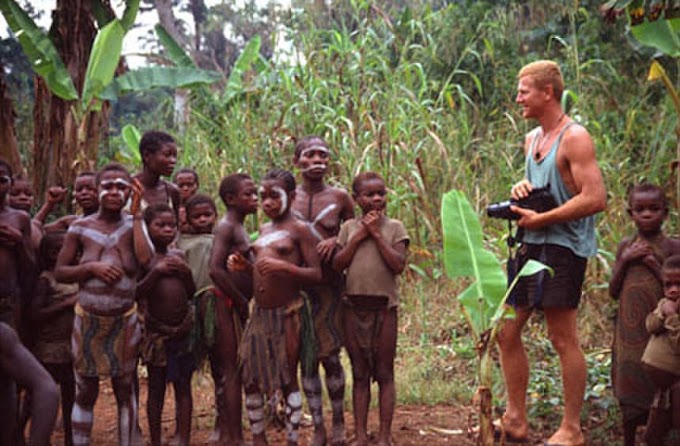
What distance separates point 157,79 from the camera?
816 cm

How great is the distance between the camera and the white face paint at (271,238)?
14.1 ft

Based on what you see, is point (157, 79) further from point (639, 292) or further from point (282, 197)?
point (639, 292)

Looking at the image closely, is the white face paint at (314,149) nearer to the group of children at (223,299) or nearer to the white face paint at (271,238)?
the group of children at (223,299)

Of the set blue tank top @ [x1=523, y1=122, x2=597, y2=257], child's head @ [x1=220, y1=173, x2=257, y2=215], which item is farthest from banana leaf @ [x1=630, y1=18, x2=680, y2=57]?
child's head @ [x1=220, y1=173, x2=257, y2=215]

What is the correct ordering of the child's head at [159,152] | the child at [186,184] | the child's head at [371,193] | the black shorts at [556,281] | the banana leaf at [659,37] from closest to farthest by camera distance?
1. the black shorts at [556,281]
2. the child's head at [371,193]
3. the child's head at [159,152]
4. the child at [186,184]
5. the banana leaf at [659,37]

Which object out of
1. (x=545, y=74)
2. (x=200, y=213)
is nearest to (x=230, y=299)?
(x=200, y=213)

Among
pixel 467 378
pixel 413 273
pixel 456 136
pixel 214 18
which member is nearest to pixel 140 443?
pixel 467 378

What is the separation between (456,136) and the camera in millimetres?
7957

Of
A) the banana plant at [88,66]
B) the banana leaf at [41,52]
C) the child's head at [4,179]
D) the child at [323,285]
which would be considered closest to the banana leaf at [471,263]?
the child at [323,285]

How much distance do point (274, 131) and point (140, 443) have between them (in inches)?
155

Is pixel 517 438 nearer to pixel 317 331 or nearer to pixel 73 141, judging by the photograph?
pixel 317 331

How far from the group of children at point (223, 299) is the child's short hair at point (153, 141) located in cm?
38

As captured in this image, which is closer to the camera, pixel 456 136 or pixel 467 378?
pixel 467 378

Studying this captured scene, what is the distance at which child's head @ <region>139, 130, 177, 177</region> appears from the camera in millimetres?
4754
